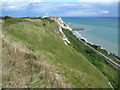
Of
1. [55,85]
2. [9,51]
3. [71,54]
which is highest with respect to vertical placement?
[9,51]

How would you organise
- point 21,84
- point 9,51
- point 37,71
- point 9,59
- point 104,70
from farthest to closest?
point 104,70 → point 9,51 → point 9,59 → point 37,71 → point 21,84

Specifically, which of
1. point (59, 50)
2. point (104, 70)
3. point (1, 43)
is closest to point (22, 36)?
point (59, 50)

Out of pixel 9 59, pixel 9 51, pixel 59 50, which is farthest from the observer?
pixel 59 50

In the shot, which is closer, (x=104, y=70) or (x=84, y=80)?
(x=84, y=80)

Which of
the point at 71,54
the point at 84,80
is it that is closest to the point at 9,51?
the point at 84,80

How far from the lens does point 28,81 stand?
1722 centimetres

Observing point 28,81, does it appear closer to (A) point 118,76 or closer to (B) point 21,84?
(B) point 21,84

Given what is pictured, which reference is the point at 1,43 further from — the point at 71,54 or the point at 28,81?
the point at 71,54

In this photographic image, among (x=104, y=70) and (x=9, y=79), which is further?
(x=104, y=70)

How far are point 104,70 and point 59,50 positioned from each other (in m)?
20.9

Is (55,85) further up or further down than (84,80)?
further up

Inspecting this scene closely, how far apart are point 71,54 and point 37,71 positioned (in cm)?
2043

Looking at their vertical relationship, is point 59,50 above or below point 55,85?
below

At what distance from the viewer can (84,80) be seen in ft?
71.3
